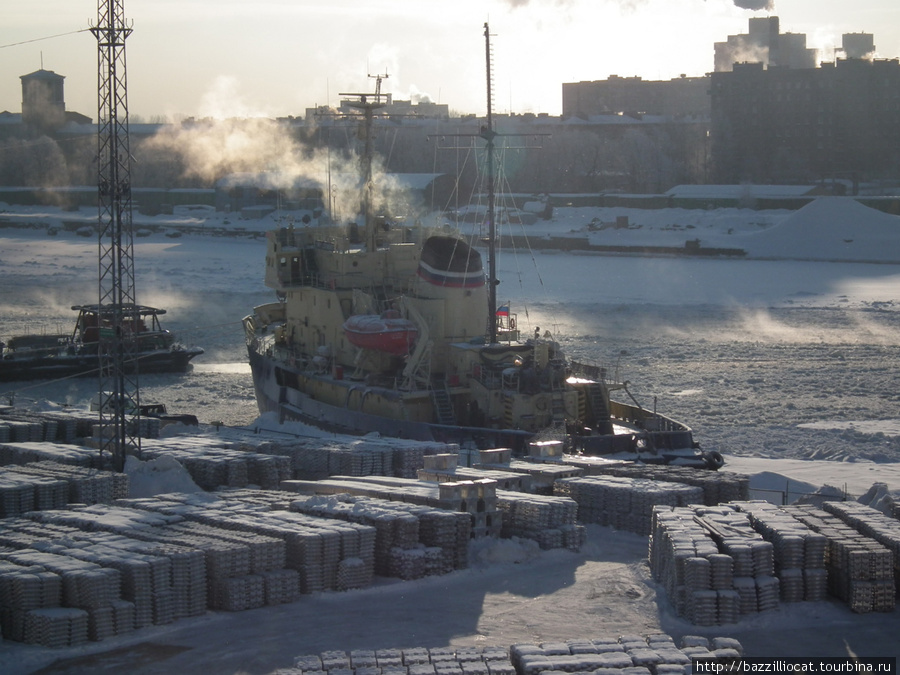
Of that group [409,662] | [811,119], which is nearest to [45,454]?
[409,662]

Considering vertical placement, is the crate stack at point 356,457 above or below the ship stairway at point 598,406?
below

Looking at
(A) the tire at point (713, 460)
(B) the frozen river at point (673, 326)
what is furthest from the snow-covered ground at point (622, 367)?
(A) the tire at point (713, 460)

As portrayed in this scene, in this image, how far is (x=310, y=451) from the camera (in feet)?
63.9

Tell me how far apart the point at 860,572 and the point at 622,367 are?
20.7 metres

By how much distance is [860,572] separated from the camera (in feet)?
43.4

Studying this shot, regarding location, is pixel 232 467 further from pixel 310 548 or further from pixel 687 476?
pixel 687 476

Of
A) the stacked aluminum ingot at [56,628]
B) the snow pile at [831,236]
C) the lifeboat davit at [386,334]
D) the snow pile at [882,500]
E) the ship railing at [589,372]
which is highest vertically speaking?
the snow pile at [831,236]

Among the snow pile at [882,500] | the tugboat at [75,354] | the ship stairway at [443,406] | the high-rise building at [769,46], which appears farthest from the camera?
the high-rise building at [769,46]

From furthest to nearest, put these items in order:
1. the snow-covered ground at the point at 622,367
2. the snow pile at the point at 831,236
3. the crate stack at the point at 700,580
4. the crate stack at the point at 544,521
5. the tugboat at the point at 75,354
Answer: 1. the snow pile at the point at 831,236
2. the tugboat at the point at 75,354
3. the crate stack at the point at 544,521
4. the crate stack at the point at 700,580
5. the snow-covered ground at the point at 622,367

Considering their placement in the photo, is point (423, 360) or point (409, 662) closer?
point (409, 662)

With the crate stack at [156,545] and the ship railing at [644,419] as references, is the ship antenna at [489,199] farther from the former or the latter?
the crate stack at [156,545]

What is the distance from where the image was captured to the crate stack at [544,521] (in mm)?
15508

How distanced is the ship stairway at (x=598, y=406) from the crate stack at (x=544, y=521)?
628 centimetres

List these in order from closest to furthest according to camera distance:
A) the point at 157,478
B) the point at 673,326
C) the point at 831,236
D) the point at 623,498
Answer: the point at 623,498 < the point at 157,478 < the point at 673,326 < the point at 831,236
